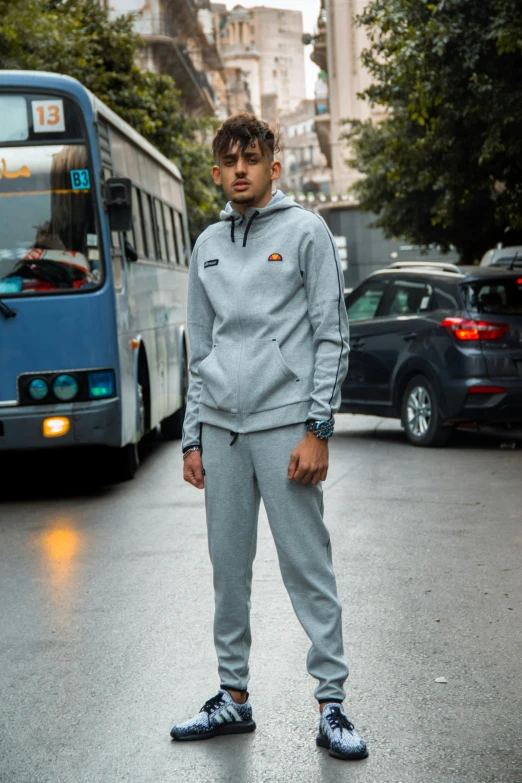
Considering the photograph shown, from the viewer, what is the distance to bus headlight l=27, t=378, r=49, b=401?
9547 millimetres

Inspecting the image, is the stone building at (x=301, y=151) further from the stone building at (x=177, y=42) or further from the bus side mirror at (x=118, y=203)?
the bus side mirror at (x=118, y=203)

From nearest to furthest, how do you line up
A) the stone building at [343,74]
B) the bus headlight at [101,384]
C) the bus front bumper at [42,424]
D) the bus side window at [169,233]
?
1. the bus front bumper at [42,424]
2. the bus headlight at [101,384]
3. the bus side window at [169,233]
4. the stone building at [343,74]

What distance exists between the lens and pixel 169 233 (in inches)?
595

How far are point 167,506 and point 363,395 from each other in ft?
15.2

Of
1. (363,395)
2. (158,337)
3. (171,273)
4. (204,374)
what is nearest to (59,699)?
(204,374)

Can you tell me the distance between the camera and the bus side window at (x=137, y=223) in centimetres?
1179

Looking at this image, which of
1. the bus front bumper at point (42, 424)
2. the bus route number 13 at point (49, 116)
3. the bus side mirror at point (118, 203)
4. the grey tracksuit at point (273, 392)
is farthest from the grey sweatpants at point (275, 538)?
the bus route number 13 at point (49, 116)

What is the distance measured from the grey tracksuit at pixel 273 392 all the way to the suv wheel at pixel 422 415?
28.0ft

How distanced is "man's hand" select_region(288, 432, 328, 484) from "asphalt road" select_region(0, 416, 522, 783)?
33.5 inches

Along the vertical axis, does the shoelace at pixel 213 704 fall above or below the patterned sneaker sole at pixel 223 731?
above

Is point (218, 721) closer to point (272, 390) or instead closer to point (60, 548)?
point (272, 390)

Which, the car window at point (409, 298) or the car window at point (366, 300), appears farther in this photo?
the car window at point (366, 300)

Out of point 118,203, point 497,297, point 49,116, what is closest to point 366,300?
point 497,297

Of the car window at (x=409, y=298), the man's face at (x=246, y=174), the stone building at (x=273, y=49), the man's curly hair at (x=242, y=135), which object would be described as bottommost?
the car window at (x=409, y=298)
